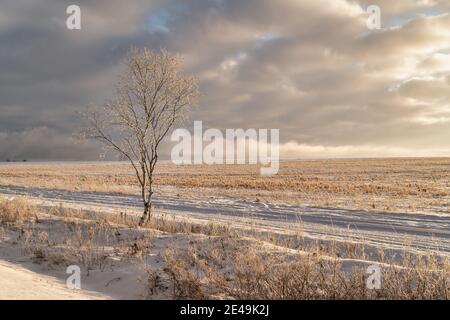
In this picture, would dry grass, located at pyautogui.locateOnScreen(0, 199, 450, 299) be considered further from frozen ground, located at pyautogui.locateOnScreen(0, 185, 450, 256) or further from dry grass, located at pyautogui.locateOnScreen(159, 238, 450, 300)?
frozen ground, located at pyautogui.locateOnScreen(0, 185, 450, 256)

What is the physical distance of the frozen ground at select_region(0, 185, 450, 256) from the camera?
1268 centimetres

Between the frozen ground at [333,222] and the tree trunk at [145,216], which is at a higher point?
the tree trunk at [145,216]

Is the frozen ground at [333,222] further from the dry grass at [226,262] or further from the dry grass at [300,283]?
the dry grass at [300,283]

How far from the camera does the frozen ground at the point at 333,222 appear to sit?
12680mm

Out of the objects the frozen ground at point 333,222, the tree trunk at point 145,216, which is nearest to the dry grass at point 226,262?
the tree trunk at point 145,216

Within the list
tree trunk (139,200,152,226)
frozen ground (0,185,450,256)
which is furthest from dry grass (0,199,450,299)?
frozen ground (0,185,450,256)

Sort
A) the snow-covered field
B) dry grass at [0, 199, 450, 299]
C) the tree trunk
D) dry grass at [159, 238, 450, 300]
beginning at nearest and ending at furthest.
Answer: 1. dry grass at [159, 238, 450, 300]
2. dry grass at [0, 199, 450, 299]
3. the snow-covered field
4. the tree trunk

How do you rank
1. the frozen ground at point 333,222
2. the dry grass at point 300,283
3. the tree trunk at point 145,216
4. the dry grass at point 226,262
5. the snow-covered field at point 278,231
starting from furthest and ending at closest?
1. the tree trunk at point 145,216
2. the frozen ground at point 333,222
3. the snow-covered field at point 278,231
4. the dry grass at point 226,262
5. the dry grass at point 300,283

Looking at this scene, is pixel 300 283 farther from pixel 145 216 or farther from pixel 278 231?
pixel 145 216

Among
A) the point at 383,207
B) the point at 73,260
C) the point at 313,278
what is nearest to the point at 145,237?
the point at 73,260

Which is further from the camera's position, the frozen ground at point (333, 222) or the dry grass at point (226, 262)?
the frozen ground at point (333, 222)

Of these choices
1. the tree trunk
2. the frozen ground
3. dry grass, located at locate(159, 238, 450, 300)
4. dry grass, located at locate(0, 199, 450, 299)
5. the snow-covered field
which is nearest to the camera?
dry grass, located at locate(159, 238, 450, 300)

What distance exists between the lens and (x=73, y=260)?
29.4 feet
